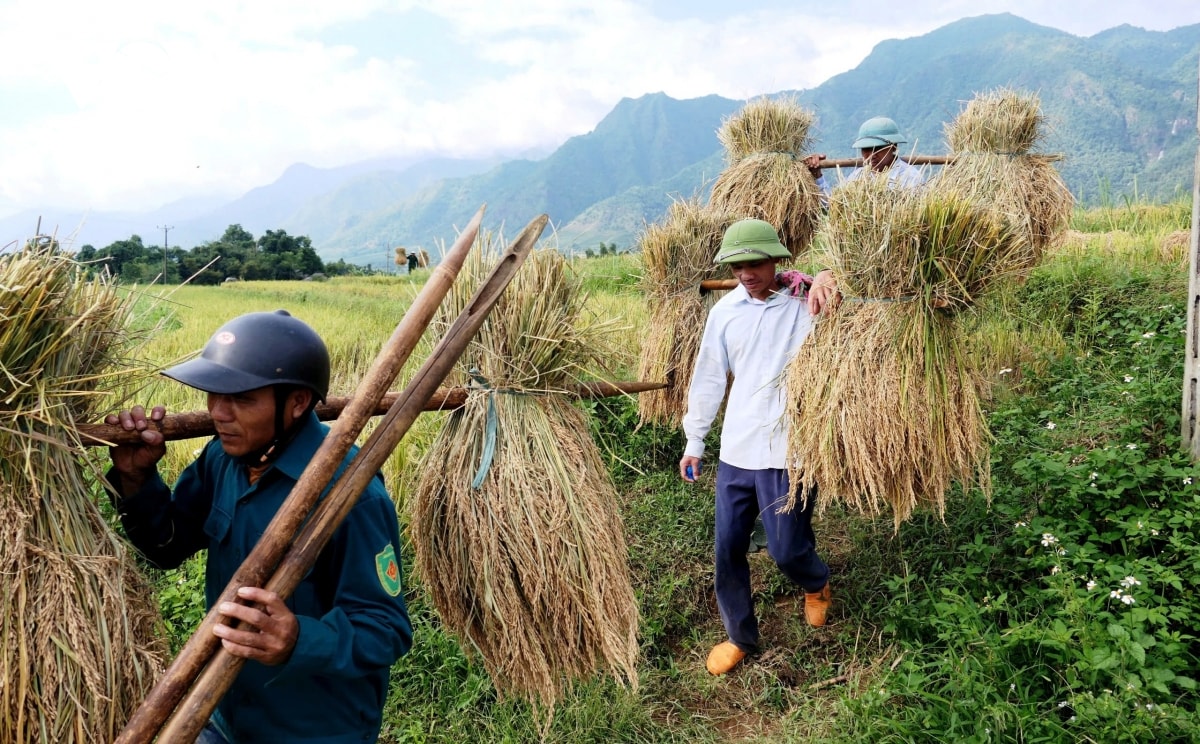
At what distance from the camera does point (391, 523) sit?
5.47ft

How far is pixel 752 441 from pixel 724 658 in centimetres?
94

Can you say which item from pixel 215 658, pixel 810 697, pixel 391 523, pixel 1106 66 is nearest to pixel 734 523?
Answer: pixel 810 697

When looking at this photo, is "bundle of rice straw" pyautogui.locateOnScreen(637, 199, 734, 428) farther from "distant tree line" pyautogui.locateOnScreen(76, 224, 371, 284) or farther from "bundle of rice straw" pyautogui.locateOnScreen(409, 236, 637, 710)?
"distant tree line" pyautogui.locateOnScreen(76, 224, 371, 284)

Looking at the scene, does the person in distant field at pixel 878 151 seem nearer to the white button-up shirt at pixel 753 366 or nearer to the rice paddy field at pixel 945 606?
the white button-up shirt at pixel 753 366

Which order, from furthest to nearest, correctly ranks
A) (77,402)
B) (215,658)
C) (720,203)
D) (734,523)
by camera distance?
(720,203) → (734,523) → (77,402) → (215,658)

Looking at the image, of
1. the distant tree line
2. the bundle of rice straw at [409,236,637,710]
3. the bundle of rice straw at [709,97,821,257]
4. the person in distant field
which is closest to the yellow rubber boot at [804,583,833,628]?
the bundle of rice straw at [409,236,637,710]

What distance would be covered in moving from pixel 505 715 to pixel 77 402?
1977mm

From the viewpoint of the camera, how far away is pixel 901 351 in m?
2.91

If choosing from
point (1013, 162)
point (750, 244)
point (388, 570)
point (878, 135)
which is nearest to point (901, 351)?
point (750, 244)

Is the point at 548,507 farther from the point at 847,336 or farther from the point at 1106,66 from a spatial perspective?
the point at 1106,66

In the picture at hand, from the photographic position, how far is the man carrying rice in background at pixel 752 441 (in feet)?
10.6

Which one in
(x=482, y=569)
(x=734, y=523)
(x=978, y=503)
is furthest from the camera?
(x=978, y=503)

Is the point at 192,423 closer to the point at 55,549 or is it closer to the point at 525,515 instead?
the point at 55,549

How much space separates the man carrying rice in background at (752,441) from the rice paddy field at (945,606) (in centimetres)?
27
